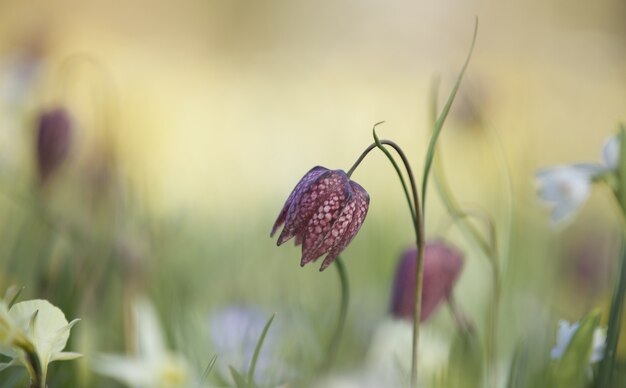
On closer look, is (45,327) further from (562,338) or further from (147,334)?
(562,338)

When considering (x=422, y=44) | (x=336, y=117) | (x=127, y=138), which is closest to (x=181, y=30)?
(x=422, y=44)

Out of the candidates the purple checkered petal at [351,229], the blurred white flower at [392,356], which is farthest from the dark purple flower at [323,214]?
the blurred white flower at [392,356]

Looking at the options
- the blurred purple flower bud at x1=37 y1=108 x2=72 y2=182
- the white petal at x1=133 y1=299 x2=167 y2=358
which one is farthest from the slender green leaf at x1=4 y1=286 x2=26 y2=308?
the blurred purple flower bud at x1=37 y1=108 x2=72 y2=182

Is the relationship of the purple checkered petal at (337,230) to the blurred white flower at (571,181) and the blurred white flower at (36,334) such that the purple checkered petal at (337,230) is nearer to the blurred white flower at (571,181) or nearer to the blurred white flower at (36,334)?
the blurred white flower at (36,334)

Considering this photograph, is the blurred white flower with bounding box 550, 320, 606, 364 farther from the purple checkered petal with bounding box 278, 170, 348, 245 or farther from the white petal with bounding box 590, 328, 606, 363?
the purple checkered petal with bounding box 278, 170, 348, 245

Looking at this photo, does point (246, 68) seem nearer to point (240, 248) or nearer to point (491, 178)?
point (491, 178)
